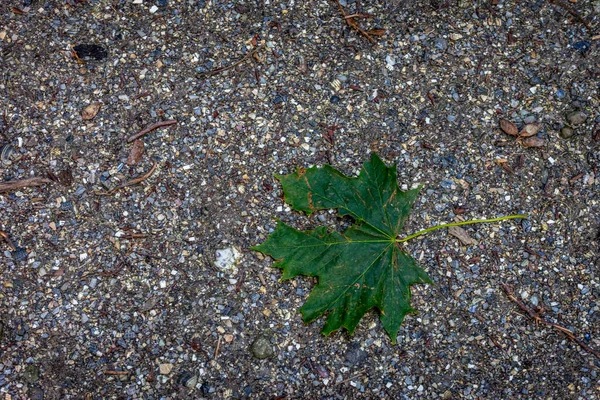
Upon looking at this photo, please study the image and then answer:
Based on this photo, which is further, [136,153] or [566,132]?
[566,132]

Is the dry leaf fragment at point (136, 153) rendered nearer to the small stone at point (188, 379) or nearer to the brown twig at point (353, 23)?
the small stone at point (188, 379)

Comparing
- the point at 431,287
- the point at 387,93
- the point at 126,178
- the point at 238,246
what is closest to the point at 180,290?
the point at 238,246

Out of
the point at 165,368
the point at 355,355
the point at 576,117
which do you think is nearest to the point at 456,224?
the point at 355,355

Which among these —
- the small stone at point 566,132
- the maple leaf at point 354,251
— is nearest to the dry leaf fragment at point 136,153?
the maple leaf at point 354,251

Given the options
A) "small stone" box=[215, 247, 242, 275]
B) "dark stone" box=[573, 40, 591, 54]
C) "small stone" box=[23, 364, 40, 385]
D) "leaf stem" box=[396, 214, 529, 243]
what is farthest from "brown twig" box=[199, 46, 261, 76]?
"dark stone" box=[573, 40, 591, 54]

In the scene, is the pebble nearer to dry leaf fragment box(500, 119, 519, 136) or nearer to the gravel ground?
the gravel ground

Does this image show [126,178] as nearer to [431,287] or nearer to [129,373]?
[129,373]

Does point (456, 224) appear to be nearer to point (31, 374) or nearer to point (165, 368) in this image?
point (165, 368)

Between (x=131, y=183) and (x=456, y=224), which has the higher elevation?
(x=456, y=224)
